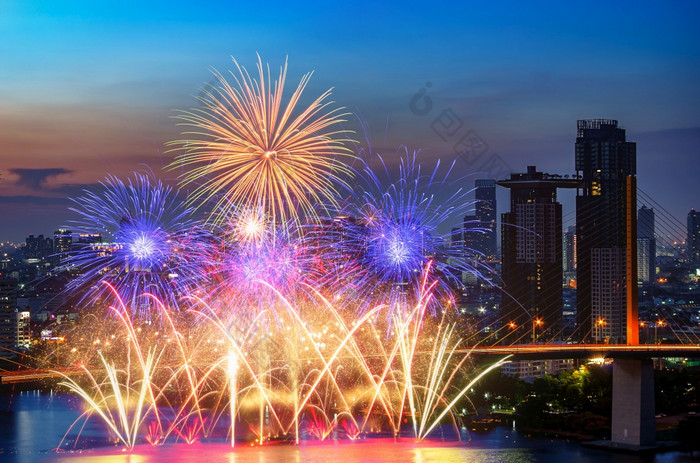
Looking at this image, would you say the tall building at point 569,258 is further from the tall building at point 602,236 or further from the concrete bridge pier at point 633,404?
the concrete bridge pier at point 633,404

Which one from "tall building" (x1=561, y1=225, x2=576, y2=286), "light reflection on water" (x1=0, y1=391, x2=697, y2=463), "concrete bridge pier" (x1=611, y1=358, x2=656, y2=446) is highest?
"tall building" (x1=561, y1=225, x2=576, y2=286)

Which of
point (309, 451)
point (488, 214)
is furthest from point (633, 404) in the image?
point (488, 214)

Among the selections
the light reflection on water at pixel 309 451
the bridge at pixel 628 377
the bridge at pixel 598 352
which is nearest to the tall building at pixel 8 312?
the light reflection on water at pixel 309 451

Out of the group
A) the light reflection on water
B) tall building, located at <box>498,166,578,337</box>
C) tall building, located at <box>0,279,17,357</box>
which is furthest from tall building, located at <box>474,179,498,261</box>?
the light reflection on water

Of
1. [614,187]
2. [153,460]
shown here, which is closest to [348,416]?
[153,460]

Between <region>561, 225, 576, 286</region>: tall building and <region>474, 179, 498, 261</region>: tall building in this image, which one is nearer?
<region>474, 179, 498, 261</region>: tall building

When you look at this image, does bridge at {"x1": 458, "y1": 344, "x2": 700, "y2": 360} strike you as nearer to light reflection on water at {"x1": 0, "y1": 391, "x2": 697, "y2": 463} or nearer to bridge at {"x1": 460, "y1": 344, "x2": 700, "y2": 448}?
bridge at {"x1": 460, "y1": 344, "x2": 700, "y2": 448}
